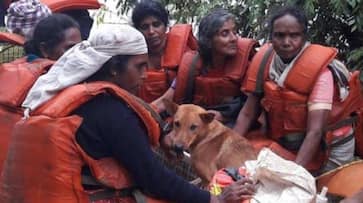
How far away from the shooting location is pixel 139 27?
5387 mm

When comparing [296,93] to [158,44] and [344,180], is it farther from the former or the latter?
[158,44]

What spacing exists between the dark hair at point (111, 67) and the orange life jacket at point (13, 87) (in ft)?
3.25

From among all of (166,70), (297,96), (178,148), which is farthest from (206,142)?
(166,70)

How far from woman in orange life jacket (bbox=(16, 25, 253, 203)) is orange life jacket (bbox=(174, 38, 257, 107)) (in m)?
1.43

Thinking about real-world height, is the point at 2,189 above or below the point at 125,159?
below

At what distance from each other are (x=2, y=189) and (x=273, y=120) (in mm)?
1739

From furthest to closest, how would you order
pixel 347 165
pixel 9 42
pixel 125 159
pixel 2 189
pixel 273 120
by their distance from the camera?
pixel 9 42
pixel 273 120
pixel 347 165
pixel 2 189
pixel 125 159

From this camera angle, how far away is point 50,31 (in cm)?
477

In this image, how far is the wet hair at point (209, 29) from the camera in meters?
4.97

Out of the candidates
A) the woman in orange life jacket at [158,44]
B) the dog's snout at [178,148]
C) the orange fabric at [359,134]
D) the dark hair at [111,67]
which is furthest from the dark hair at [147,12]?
the dark hair at [111,67]

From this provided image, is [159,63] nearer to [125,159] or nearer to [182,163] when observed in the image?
[182,163]

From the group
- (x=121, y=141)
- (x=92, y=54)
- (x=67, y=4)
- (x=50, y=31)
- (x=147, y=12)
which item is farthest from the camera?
(x=67, y=4)

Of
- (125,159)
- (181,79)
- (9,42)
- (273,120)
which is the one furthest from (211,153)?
(9,42)

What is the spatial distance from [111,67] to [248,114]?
1514mm
